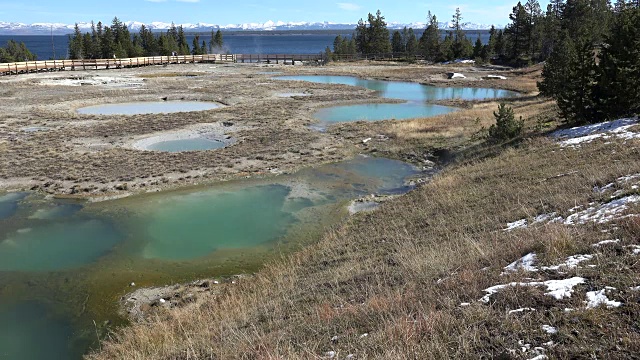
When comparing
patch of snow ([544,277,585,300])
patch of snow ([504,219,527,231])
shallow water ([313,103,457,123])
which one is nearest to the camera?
patch of snow ([544,277,585,300])

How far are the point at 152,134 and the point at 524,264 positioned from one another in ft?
99.4

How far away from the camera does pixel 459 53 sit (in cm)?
10600

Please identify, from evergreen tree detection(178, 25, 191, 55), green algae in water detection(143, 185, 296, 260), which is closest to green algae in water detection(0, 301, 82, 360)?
green algae in water detection(143, 185, 296, 260)

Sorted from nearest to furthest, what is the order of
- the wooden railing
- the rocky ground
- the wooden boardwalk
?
the rocky ground
the wooden railing
the wooden boardwalk

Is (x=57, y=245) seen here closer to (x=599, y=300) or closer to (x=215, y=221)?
(x=215, y=221)

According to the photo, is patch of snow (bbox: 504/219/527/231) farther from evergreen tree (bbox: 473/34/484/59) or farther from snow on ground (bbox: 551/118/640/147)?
evergreen tree (bbox: 473/34/484/59)

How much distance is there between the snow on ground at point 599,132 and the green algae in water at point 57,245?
18892 millimetres

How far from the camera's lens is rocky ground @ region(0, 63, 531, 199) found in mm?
23219

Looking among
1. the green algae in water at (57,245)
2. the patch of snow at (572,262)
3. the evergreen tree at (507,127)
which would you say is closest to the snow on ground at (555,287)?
the patch of snow at (572,262)

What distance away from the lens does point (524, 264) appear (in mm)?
Answer: 7316

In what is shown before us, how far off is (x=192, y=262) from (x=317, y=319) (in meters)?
8.60

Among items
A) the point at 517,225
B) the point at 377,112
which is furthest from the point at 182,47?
the point at 517,225

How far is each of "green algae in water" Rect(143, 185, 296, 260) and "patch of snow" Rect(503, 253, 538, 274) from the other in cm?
1034

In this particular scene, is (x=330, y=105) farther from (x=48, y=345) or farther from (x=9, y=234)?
(x=48, y=345)
